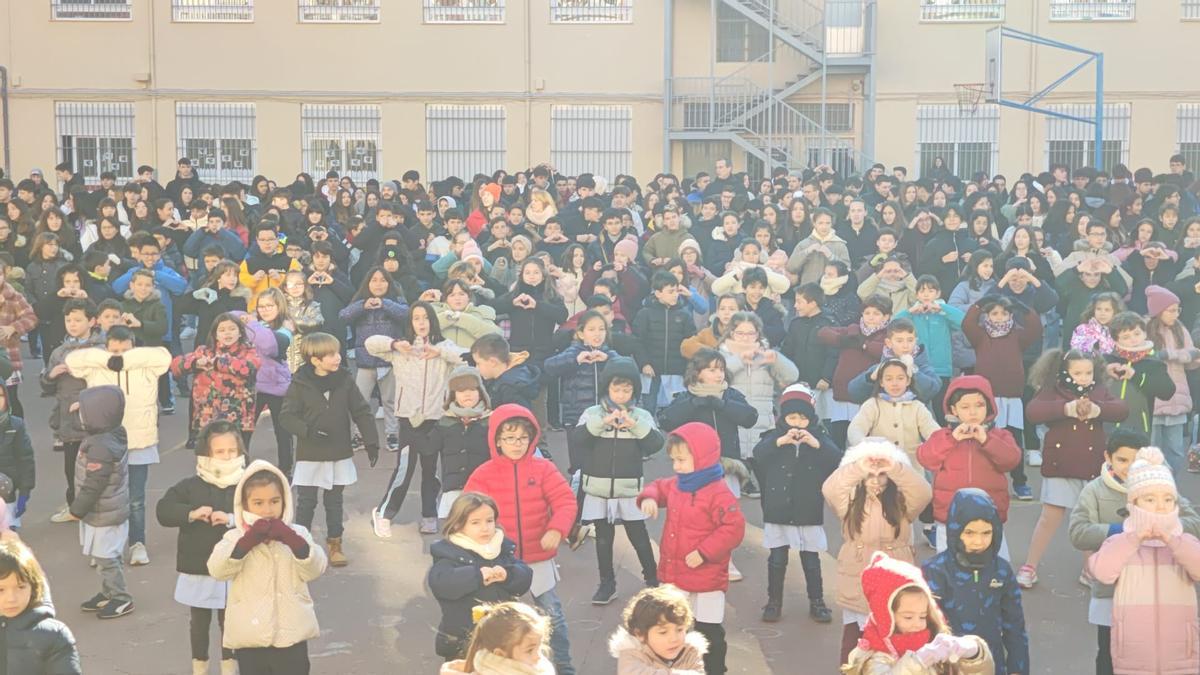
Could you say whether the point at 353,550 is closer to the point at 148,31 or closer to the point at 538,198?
the point at 538,198

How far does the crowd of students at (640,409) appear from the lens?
755 centimetres

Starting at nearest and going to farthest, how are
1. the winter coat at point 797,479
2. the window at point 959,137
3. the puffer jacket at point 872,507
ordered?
the puffer jacket at point 872,507, the winter coat at point 797,479, the window at point 959,137

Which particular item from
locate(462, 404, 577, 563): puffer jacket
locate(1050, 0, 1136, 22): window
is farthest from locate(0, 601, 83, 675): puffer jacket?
locate(1050, 0, 1136, 22): window

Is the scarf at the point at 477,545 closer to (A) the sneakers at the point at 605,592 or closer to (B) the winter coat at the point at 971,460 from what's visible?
(A) the sneakers at the point at 605,592

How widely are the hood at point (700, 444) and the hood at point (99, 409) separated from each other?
A: 11.9ft

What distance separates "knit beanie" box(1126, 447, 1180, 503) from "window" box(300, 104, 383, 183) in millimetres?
24734

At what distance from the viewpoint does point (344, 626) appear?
31.5 ft

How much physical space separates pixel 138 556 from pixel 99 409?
144 cm

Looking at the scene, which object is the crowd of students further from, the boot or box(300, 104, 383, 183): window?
box(300, 104, 383, 183): window

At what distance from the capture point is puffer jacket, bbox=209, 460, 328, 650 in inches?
308

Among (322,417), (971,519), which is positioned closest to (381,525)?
(322,417)

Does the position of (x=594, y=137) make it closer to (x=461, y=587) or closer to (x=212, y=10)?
(x=212, y=10)

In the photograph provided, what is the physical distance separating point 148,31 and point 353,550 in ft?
73.3

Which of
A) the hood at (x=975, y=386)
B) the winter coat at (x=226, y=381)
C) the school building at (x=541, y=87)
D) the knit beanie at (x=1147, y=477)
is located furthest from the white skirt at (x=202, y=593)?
the school building at (x=541, y=87)
